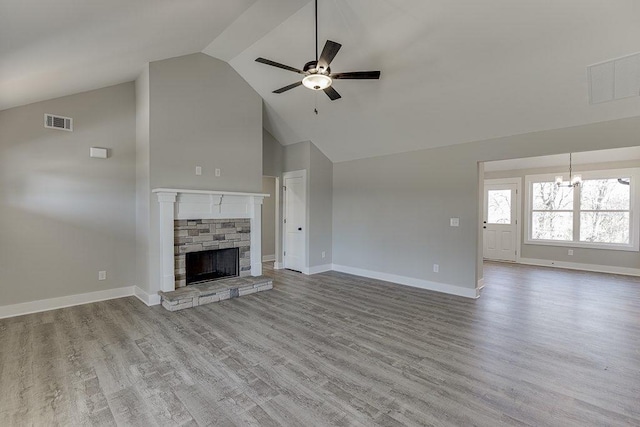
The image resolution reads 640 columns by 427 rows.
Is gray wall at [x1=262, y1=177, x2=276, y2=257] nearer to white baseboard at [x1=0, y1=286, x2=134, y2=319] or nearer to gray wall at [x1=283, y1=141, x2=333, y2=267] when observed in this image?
gray wall at [x1=283, y1=141, x2=333, y2=267]

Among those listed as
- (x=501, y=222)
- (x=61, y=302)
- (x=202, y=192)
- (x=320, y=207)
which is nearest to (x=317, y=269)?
(x=320, y=207)

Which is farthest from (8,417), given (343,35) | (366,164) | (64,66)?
(366,164)

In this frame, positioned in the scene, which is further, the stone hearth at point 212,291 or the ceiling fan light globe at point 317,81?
the stone hearth at point 212,291

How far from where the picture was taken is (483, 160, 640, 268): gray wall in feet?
20.1

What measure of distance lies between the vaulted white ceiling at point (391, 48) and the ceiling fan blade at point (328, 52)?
3.21 ft

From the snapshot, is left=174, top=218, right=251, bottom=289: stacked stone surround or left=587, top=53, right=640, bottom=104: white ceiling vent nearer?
left=587, top=53, right=640, bottom=104: white ceiling vent

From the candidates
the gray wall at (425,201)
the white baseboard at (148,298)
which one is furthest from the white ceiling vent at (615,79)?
the white baseboard at (148,298)

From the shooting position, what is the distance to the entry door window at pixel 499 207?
7850 millimetres

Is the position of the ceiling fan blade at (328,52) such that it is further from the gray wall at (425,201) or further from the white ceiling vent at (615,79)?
the gray wall at (425,201)

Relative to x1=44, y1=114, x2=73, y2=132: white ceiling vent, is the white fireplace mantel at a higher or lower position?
lower

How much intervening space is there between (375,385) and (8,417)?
247 centimetres

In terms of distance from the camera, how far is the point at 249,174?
17.1 ft

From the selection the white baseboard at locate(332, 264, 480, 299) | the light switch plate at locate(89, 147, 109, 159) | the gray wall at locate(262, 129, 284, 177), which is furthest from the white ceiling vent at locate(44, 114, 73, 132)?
the white baseboard at locate(332, 264, 480, 299)

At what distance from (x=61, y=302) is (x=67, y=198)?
1.43m
